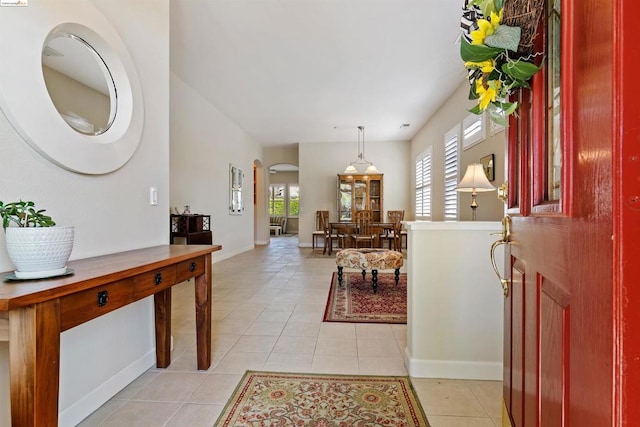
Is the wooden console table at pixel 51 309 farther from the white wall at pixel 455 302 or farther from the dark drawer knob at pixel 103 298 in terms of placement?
the white wall at pixel 455 302

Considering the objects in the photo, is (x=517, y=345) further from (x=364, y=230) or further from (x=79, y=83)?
(x=364, y=230)

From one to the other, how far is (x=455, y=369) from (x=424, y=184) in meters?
5.53

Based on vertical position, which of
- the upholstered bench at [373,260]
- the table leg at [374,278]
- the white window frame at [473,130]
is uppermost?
the white window frame at [473,130]

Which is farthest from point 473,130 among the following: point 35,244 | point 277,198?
point 277,198

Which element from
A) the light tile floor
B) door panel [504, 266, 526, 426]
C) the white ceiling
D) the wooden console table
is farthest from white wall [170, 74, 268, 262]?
door panel [504, 266, 526, 426]

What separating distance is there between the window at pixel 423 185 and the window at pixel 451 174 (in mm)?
1023

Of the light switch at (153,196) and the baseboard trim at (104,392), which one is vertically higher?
the light switch at (153,196)

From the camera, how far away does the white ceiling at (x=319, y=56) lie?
286 centimetres

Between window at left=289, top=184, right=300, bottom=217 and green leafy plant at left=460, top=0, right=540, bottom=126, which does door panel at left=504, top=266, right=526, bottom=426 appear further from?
window at left=289, top=184, right=300, bottom=217

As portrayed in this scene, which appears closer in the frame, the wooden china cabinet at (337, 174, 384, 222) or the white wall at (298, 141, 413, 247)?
the wooden china cabinet at (337, 174, 384, 222)

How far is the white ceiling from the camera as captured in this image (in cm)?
286

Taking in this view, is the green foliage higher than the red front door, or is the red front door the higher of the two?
the green foliage

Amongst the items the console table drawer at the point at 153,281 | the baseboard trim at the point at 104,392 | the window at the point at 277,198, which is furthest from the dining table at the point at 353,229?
the window at the point at 277,198

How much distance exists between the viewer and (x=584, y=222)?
17.8 inches
